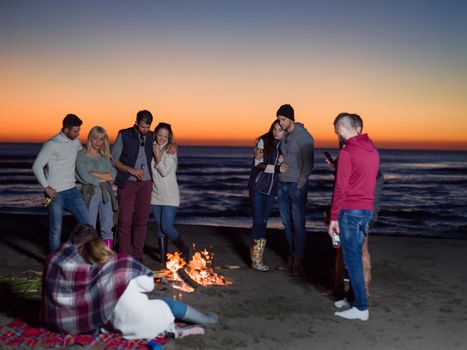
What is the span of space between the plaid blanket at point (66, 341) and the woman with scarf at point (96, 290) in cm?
9

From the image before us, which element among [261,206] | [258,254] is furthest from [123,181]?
[258,254]

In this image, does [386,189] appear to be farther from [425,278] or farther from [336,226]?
[336,226]

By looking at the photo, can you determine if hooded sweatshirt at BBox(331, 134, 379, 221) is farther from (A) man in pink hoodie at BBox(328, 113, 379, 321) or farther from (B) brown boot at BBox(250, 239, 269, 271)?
(B) brown boot at BBox(250, 239, 269, 271)

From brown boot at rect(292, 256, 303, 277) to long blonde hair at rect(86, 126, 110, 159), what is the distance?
9.41 ft

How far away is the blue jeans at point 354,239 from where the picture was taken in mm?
5348

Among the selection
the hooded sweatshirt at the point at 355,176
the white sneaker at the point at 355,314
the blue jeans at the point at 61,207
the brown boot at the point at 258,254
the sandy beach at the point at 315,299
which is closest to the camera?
the sandy beach at the point at 315,299

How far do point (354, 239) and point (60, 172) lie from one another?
3679 mm

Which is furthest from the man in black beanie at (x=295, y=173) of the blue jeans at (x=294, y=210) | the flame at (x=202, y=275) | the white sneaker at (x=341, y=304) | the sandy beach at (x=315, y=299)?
the white sneaker at (x=341, y=304)

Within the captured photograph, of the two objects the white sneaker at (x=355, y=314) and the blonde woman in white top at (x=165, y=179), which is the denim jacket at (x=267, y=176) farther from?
→ the white sneaker at (x=355, y=314)

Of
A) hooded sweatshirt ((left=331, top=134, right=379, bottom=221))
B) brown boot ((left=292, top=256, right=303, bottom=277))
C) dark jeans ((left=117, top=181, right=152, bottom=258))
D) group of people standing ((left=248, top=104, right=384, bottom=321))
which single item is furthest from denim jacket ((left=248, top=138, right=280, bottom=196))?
hooded sweatshirt ((left=331, top=134, right=379, bottom=221))

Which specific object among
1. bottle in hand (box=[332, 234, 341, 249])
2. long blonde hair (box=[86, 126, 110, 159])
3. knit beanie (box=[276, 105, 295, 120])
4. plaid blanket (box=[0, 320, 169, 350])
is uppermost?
knit beanie (box=[276, 105, 295, 120])

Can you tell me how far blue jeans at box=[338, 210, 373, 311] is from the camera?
5348 millimetres

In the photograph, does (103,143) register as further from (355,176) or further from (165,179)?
(355,176)

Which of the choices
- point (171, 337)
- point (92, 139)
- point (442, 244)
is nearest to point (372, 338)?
point (171, 337)
